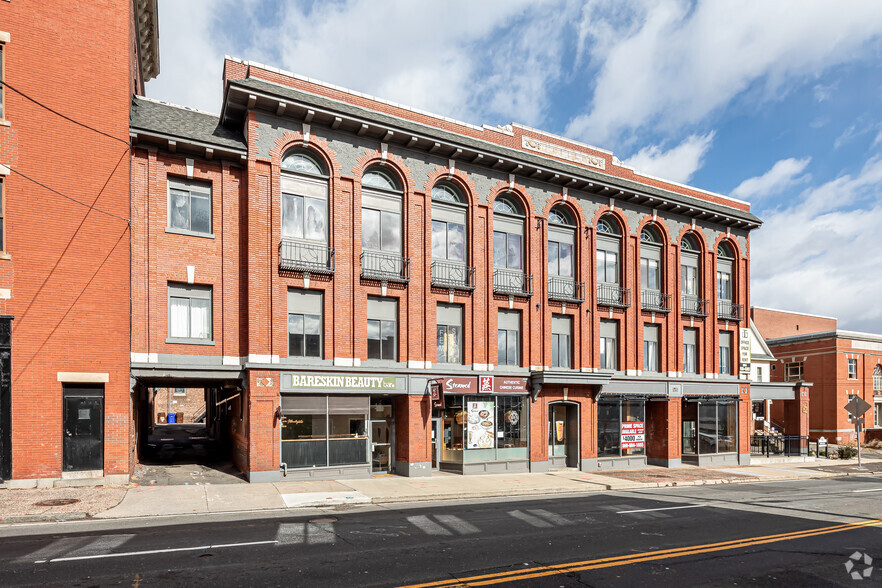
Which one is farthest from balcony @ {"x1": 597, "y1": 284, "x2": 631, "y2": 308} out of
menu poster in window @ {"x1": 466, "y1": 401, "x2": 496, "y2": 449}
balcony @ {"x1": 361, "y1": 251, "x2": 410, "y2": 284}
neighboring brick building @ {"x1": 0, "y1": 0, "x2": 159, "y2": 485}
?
neighboring brick building @ {"x1": 0, "y1": 0, "x2": 159, "y2": 485}

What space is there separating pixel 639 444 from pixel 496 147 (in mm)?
14846

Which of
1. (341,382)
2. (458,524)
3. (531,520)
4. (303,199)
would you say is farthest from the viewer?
(303,199)

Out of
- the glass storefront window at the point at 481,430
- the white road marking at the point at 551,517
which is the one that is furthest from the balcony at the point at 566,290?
the white road marking at the point at 551,517

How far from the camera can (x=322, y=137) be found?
2108cm

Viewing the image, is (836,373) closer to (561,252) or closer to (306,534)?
(561,252)

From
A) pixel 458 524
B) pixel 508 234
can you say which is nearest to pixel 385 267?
pixel 508 234

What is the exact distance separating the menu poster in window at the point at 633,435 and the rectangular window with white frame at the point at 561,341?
4188 mm

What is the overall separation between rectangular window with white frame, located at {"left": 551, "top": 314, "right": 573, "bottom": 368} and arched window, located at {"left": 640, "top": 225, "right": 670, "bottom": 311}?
4484 millimetres

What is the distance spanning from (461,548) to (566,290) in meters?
16.6

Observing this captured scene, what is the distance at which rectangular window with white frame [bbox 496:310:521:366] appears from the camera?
2466 cm

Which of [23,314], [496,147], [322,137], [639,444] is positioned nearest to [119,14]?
[322,137]

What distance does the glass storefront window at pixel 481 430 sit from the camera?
75.7 feet

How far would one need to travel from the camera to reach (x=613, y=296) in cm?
2769

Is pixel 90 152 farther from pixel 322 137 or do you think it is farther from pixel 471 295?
pixel 471 295
